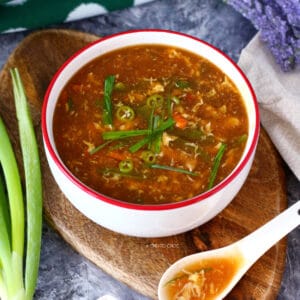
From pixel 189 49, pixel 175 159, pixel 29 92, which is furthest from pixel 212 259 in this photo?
pixel 29 92

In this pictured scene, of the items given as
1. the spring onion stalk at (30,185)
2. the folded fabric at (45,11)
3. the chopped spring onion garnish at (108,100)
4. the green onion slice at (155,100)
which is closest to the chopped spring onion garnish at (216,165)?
the green onion slice at (155,100)

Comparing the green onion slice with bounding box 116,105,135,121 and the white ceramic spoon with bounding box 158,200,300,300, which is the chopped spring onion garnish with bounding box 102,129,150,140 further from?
the white ceramic spoon with bounding box 158,200,300,300

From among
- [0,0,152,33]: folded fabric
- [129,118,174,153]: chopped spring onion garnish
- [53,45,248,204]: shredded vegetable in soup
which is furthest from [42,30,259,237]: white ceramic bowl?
[0,0,152,33]: folded fabric

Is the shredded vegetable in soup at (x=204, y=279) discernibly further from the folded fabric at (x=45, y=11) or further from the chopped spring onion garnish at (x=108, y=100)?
the folded fabric at (x=45, y=11)

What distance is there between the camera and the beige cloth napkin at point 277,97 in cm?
291

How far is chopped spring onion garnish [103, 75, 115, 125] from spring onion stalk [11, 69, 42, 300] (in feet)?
1.18

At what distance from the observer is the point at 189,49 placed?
2.82 meters

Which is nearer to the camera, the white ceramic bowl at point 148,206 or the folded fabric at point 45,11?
the white ceramic bowl at point 148,206

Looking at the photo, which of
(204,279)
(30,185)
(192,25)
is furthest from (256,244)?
(192,25)

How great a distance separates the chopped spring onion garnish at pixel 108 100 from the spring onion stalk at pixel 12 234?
47 cm

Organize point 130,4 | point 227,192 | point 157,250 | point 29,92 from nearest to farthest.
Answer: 1. point 227,192
2. point 157,250
3. point 29,92
4. point 130,4

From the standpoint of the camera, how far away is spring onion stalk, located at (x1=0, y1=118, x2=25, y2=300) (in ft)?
8.45

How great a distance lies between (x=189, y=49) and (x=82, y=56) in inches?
19.0

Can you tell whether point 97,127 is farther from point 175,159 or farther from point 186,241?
point 186,241
